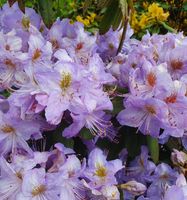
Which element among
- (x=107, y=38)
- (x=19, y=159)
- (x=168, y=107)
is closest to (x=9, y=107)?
(x=19, y=159)

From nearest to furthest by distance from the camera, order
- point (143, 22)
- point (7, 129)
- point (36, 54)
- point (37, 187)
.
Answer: point (37, 187)
point (7, 129)
point (36, 54)
point (143, 22)

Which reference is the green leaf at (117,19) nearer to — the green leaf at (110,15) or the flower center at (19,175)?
the green leaf at (110,15)

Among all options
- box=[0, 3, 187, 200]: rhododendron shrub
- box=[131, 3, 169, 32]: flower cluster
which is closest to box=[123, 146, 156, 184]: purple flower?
box=[0, 3, 187, 200]: rhododendron shrub

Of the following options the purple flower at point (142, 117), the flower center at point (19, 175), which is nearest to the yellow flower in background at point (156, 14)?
the purple flower at point (142, 117)

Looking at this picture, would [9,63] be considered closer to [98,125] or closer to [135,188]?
[98,125]

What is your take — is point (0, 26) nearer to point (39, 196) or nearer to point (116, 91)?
point (116, 91)

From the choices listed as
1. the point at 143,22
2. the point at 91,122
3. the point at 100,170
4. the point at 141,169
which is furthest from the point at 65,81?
the point at 143,22
